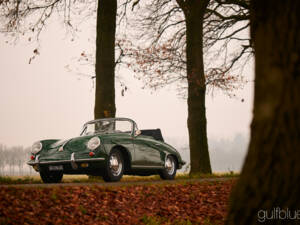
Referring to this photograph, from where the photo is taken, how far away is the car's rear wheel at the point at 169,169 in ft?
41.7

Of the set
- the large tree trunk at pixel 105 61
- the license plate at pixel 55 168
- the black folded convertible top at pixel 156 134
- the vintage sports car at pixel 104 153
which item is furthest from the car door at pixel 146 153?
the license plate at pixel 55 168

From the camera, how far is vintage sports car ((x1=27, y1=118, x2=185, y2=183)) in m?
10.1

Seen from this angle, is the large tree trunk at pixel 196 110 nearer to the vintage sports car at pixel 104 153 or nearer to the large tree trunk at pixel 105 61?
the vintage sports car at pixel 104 153

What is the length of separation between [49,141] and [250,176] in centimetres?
802

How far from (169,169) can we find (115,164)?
9.12 feet

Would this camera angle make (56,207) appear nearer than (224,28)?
Yes

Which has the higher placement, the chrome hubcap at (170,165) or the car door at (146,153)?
the car door at (146,153)

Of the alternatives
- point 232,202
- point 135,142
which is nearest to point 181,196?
point 135,142

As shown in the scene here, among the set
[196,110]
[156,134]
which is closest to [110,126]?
[156,134]

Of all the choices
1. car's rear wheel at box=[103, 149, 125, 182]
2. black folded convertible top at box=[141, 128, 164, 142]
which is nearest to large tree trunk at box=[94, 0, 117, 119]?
black folded convertible top at box=[141, 128, 164, 142]

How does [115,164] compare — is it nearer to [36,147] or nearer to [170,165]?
[36,147]

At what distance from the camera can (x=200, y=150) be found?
53.1 ft

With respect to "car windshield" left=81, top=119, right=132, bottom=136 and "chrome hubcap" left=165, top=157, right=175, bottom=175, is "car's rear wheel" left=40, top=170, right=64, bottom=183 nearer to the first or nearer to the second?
"car windshield" left=81, top=119, right=132, bottom=136

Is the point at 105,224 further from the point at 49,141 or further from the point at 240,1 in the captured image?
the point at 240,1
